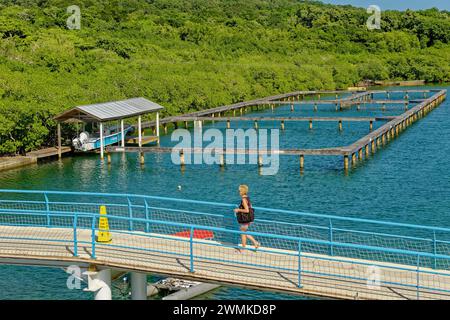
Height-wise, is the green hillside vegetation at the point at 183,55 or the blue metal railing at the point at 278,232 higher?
the green hillside vegetation at the point at 183,55

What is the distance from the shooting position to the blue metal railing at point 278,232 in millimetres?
14756

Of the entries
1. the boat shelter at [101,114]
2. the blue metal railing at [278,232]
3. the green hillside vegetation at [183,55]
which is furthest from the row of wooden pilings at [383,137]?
the green hillside vegetation at [183,55]

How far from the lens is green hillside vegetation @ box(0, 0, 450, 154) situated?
51.2 meters

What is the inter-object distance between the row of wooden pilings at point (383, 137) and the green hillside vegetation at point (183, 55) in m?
17.5

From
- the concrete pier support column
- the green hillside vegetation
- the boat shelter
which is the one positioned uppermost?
the green hillside vegetation

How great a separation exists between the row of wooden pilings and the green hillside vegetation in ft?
57.3

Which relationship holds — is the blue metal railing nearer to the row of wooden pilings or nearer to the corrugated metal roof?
the corrugated metal roof

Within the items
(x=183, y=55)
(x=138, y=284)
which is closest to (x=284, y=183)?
(x=138, y=284)

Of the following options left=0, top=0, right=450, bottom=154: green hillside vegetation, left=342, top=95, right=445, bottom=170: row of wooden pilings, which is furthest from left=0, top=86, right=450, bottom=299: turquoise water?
left=0, top=0, right=450, bottom=154: green hillside vegetation

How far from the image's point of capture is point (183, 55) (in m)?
92.6

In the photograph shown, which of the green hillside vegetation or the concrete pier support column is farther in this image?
the green hillside vegetation

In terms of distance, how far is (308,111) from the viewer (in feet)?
236

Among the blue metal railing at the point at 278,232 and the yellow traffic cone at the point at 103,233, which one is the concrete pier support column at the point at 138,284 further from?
the yellow traffic cone at the point at 103,233
